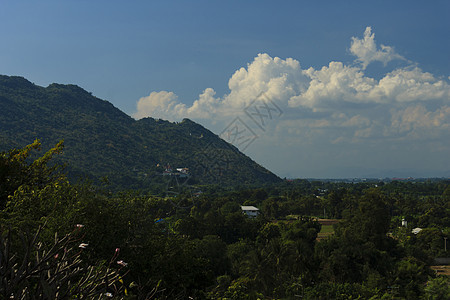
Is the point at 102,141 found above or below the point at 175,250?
above

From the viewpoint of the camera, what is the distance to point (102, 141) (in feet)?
495

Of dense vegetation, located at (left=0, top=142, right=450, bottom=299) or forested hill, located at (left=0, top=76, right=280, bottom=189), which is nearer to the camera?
dense vegetation, located at (left=0, top=142, right=450, bottom=299)

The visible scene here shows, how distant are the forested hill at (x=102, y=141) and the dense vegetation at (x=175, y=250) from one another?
232 feet

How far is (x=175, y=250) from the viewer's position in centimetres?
1416

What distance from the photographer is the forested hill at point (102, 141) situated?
127 m

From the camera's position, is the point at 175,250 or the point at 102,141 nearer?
the point at 175,250

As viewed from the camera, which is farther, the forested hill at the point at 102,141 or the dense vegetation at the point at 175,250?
the forested hill at the point at 102,141

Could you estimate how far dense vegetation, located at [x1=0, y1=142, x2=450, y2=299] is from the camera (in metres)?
3.81

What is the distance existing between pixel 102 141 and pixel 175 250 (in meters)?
145

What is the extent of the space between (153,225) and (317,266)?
66.3 feet

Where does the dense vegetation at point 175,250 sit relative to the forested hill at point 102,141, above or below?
below

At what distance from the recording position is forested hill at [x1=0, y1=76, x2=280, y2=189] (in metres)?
127

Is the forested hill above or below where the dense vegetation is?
above

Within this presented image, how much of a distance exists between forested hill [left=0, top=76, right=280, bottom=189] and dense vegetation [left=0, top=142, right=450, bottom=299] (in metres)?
70.7
